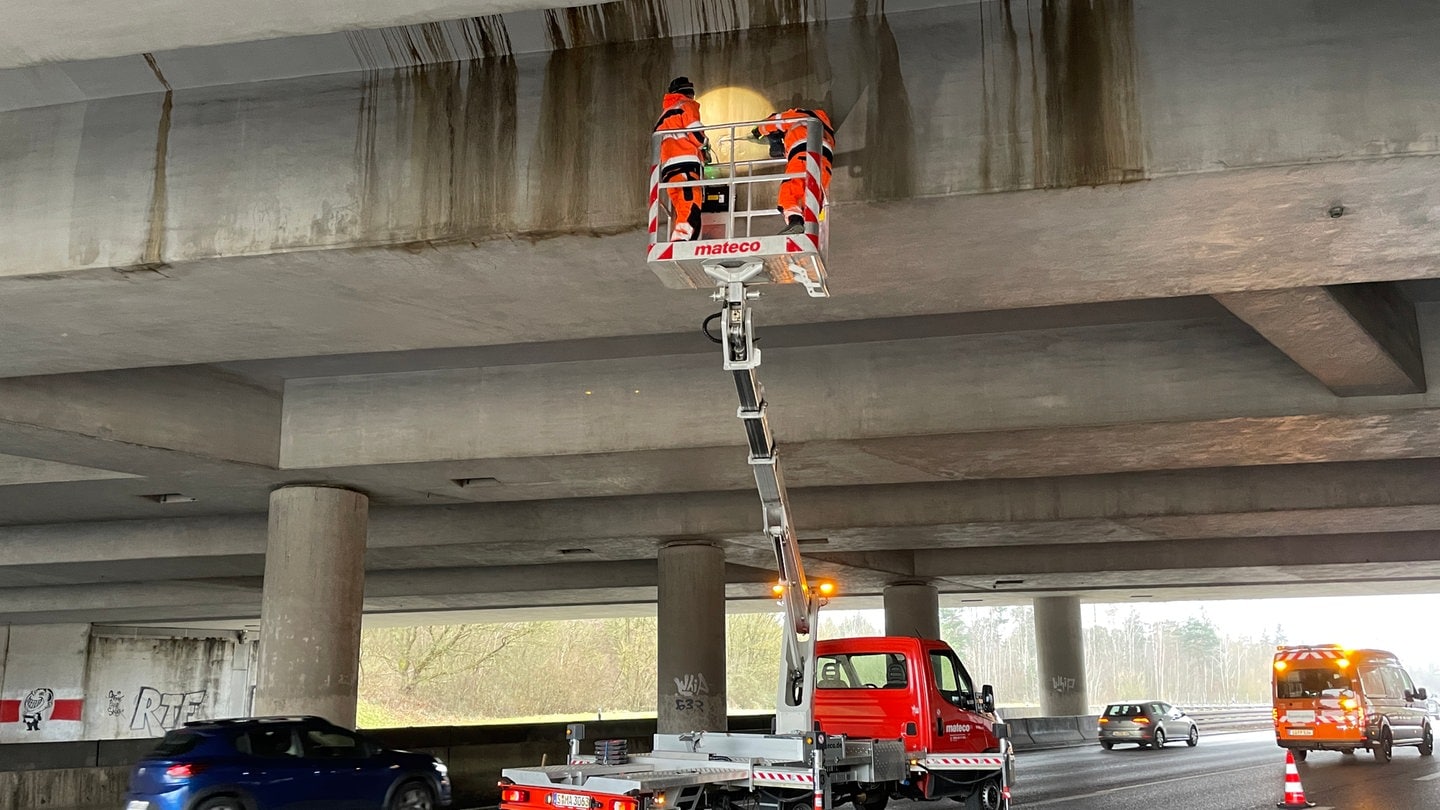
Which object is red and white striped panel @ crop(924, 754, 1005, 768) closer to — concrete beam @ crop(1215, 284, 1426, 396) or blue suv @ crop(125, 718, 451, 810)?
concrete beam @ crop(1215, 284, 1426, 396)

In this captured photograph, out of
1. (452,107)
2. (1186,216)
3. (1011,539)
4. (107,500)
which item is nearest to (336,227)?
(452,107)

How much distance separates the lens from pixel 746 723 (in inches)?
1363

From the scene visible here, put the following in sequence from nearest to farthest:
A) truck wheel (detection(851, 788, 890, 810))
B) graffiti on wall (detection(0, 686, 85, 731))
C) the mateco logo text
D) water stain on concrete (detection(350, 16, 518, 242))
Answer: the mateco logo text
water stain on concrete (detection(350, 16, 518, 242))
truck wheel (detection(851, 788, 890, 810))
graffiti on wall (detection(0, 686, 85, 731))

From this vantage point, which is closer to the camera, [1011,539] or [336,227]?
[336,227]

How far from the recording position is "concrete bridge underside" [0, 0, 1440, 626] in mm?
7707

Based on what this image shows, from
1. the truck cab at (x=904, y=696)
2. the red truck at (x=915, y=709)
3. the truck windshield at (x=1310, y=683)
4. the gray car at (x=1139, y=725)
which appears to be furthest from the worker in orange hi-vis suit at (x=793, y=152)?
the gray car at (x=1139, y=725)

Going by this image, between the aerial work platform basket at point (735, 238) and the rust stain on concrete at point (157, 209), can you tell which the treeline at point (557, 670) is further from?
the aerial work platform basket at point (735, 238)

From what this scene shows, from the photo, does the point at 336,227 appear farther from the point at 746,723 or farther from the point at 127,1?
the point at 746,723

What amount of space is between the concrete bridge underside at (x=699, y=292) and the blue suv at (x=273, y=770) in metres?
3.69

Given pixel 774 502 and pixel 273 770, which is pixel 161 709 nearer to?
pixel 273 770

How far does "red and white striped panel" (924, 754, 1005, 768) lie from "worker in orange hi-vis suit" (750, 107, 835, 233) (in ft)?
23.5

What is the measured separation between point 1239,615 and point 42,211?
140m

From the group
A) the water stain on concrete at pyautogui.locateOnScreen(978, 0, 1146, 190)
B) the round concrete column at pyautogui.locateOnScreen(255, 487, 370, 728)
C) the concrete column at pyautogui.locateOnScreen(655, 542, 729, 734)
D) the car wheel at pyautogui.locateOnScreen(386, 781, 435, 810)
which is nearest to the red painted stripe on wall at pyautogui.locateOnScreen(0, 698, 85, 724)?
the concrete column at pyautogui.locateOnScreen(655, 542, 729, 734)

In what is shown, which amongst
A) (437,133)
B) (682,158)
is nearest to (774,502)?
(682,158)
